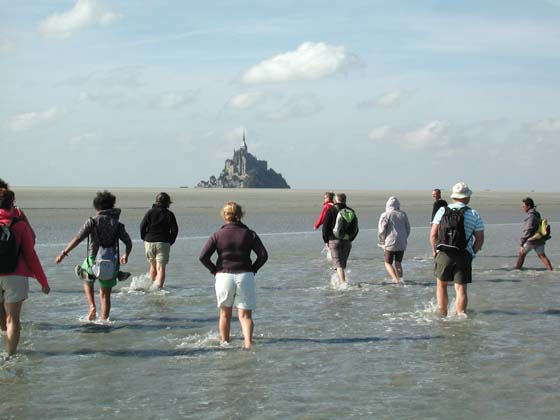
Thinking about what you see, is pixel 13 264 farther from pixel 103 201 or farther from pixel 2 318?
pixel 103 201

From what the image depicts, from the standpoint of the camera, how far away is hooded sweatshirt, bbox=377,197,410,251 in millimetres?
13336

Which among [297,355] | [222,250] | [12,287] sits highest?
[222,250]

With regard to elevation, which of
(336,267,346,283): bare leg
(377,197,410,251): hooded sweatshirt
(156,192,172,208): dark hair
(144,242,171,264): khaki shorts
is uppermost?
(156,192,172,208): dark hair

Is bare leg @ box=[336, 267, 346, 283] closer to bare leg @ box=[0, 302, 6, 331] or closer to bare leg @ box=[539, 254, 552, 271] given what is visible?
bare leg @ box=[539, 254, 552, 271]

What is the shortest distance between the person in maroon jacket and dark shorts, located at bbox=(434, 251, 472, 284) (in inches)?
114

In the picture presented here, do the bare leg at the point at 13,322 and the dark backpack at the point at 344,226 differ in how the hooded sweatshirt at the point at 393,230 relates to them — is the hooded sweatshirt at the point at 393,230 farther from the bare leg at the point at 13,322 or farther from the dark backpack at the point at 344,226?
the bare leg at the point at 13,322

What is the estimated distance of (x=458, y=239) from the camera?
30.9 ft

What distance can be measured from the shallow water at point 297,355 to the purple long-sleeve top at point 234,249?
96 cm

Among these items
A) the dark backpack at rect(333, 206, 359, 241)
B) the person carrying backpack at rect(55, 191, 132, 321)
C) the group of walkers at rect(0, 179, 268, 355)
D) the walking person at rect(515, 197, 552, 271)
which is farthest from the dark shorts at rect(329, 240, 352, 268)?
the person carrying backpack at rect(55, 191, 132, 321)

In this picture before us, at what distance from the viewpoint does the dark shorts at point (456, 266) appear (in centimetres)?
945

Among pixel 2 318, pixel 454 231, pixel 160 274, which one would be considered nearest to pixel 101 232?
pixel 2 318

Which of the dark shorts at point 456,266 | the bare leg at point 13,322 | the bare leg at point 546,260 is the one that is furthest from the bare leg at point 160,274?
the bare leg at point 546,260

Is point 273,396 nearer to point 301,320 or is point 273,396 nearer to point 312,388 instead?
point 312,388

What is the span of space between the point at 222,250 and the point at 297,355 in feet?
4.77
